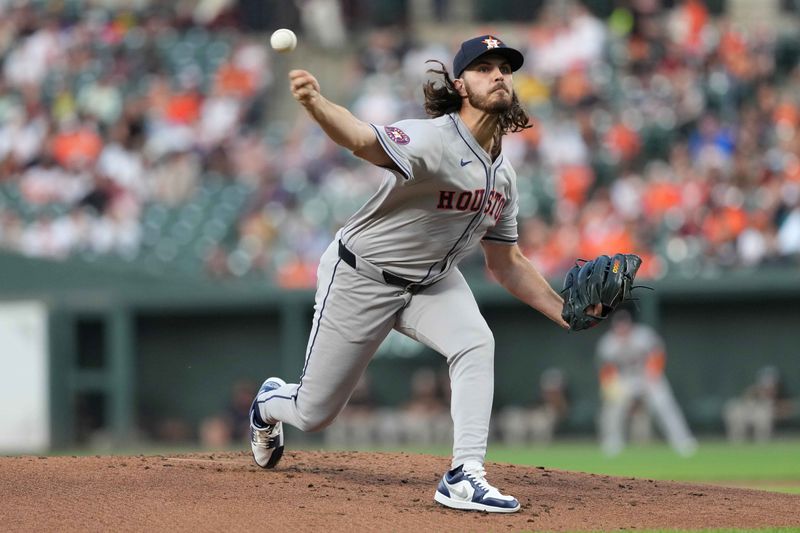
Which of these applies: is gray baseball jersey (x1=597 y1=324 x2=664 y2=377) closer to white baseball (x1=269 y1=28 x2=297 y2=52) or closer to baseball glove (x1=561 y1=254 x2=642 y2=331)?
baseball glove (x1=561 y1=254 x2=642 y2=331)

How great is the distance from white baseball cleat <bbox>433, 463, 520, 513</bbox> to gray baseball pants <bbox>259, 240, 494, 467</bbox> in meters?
0.05

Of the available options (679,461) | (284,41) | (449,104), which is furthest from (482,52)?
(679,461)

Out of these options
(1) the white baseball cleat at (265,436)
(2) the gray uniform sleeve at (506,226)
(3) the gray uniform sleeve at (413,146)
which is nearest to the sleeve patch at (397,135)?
(3) the gray uniform sleeve at (413,146)

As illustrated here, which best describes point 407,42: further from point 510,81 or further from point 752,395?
point 510,81

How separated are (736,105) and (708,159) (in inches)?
44.3

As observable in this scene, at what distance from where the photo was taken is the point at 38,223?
1552 cm

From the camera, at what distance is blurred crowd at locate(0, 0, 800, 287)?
1354 centimetres

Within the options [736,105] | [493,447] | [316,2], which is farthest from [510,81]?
[316,2]

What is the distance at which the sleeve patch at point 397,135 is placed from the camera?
4.90 metres

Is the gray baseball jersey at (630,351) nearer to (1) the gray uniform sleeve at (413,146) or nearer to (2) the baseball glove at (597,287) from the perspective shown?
(2) the baseball glove at (597,287)

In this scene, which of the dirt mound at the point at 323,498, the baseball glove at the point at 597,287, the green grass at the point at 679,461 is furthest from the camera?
the green grass at the point at 679,461

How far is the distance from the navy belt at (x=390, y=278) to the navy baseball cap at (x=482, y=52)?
838 mm

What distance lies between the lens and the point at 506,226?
574cm

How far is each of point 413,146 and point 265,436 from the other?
5.76ft
